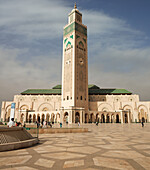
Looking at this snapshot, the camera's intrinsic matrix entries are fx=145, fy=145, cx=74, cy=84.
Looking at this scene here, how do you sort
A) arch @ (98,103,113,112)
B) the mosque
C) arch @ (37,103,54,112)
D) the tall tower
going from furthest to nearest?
arch @ (37,103,54,112) → arch @ (98,103,113,112) → the tall tower → the mosque

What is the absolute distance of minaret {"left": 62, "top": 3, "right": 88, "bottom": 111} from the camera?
53.6 meters

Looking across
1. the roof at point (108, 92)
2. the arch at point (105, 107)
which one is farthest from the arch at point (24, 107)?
the arch at point (105, 107)

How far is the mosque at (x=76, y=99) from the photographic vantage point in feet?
173

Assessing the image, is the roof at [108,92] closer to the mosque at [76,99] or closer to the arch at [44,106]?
the mosque at [76,99]

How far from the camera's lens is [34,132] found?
46.6 ft

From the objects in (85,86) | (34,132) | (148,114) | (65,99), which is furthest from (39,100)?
(34,132)

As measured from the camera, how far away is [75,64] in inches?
2153

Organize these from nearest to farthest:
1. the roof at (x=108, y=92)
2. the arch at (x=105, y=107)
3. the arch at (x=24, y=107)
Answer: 1. the arch at (x=105, y=107)
2. the arch at (x=24, y=107)
3. the roof at (x=108, y=92)

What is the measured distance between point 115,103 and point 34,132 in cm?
5560

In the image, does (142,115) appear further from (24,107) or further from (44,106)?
(24,107)

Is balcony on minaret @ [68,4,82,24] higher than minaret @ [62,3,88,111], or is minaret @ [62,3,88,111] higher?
balcony on minaret @ [68,4,82,24]

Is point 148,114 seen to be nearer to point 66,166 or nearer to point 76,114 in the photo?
point 76,114

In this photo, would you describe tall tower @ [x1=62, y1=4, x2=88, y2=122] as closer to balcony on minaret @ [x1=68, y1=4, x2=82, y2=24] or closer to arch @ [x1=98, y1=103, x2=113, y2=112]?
balcony on minaret @ [x1=68, y1=4, x2=82, y2=24]

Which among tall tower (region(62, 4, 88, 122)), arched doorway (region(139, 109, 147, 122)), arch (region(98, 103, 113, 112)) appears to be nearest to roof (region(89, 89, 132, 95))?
arch (region(98, 103, 113, 112))
